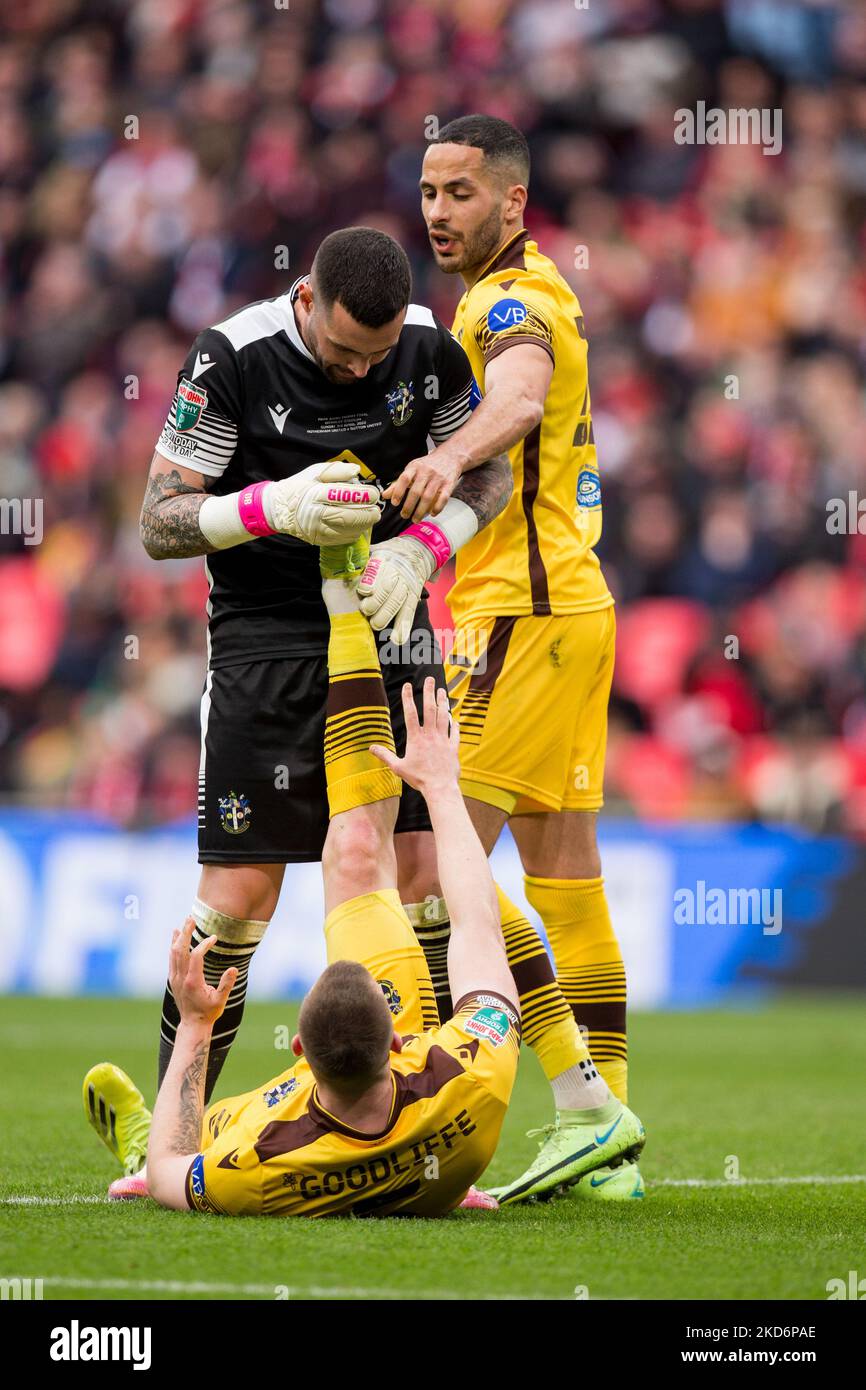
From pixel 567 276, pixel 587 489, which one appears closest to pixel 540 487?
pixel 587 489

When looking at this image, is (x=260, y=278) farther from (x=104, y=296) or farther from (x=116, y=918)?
(x=116, y=918)

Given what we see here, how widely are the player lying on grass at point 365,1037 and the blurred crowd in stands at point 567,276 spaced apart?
25.2 feet

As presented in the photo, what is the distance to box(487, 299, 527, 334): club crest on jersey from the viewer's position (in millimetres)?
6324

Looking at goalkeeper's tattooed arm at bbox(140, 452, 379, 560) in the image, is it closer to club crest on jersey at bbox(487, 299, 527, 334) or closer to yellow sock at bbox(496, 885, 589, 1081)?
club crest on jersey at bbox(487, 299, 527, 334)

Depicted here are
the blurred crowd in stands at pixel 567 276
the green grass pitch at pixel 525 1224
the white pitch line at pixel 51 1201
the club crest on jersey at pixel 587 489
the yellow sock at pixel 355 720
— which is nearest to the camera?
the green grass pitch at pixel 525 1224

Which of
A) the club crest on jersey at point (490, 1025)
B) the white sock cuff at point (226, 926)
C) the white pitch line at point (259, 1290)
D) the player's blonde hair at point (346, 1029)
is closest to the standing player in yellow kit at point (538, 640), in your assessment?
the white sock cuff at point (226, 926)

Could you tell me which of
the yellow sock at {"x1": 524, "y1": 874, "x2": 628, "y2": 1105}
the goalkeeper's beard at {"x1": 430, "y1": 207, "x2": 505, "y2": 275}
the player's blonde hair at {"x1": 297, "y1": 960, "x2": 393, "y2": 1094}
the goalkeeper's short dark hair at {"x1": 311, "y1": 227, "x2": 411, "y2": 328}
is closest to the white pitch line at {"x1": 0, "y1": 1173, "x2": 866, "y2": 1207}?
the yellow sock at {"x1": 524, "y1": 874, "x2": 628, "y2": 1105}

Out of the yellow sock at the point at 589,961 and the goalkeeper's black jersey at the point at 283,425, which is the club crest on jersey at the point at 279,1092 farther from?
the yellow sock at the point at 589,961

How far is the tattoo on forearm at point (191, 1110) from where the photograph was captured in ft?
17.0

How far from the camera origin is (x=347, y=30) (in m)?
18.2

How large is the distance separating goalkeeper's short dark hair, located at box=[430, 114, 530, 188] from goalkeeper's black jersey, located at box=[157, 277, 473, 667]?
798 millimetres

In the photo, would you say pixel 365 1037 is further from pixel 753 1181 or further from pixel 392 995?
pixel 753 1181

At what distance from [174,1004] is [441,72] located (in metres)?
13.3
